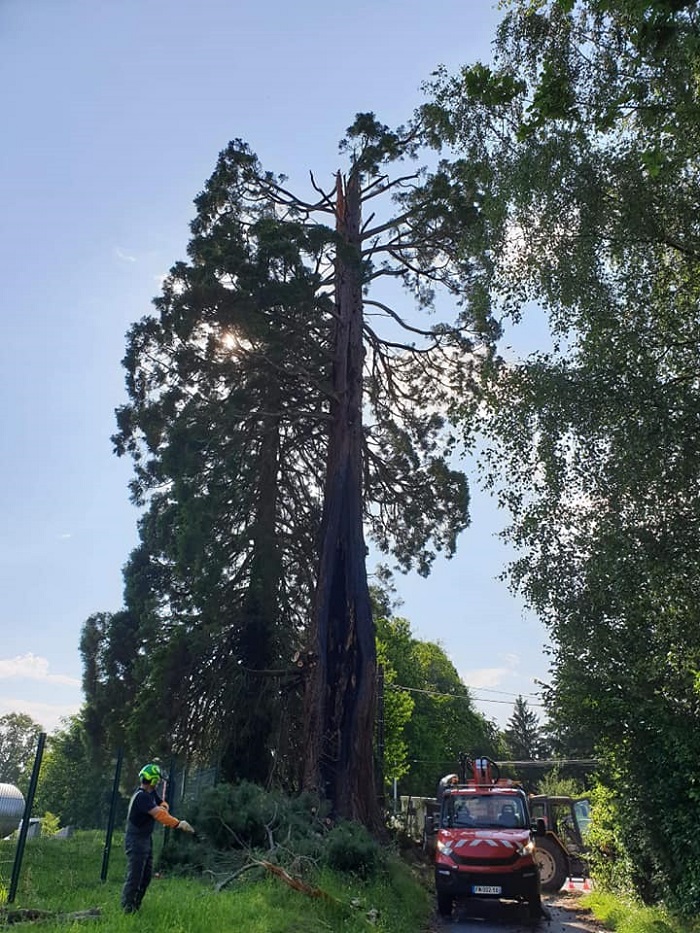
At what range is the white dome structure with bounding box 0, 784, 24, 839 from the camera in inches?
500

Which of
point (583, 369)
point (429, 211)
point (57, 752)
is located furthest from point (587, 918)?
point (57, 752)

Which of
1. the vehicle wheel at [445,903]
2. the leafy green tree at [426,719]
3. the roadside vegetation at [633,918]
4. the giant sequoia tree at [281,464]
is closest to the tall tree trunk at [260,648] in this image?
the giant sequoia tree at [281,464]

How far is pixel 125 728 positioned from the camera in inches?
639

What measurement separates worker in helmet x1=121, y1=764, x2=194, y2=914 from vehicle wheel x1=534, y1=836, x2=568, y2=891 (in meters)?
13.2

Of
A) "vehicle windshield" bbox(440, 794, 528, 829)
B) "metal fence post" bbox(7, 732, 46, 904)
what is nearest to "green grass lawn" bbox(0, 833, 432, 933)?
"metal fence post" bbox(7, 732, 46, 904)

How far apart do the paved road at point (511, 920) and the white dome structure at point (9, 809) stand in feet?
26.7

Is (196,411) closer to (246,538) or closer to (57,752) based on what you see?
(246,538)

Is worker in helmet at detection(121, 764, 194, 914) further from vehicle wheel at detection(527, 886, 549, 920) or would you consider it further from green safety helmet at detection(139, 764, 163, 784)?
vehicle wheel at detection(527, 886, 549, 920)

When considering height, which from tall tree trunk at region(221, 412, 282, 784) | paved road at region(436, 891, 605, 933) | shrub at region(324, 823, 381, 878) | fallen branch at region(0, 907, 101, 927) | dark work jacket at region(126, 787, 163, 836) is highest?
tall tree trunk at region(221, 412, 282, 784)

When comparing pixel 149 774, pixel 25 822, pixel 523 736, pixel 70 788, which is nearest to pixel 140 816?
A: pixel 149 774

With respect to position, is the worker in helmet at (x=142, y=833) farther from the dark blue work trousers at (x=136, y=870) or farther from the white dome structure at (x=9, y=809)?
the white dome structure at (x=9, y=809)

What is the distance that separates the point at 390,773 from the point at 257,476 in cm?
2230

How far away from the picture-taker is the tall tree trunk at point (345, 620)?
1477 centimetres

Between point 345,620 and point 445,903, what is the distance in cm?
630
